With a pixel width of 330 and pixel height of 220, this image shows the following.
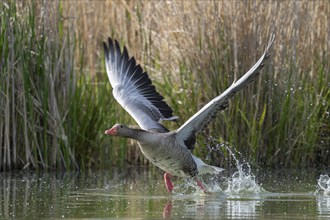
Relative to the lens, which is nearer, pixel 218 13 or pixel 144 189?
pixel 144 189

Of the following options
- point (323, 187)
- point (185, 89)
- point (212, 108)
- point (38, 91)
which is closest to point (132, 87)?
point (185, 89)

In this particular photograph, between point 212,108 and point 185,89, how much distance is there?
9.99ft

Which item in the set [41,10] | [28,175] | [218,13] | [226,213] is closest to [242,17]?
Answer: [218,13]

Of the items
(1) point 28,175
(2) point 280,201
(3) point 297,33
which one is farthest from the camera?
(3) point 297,33

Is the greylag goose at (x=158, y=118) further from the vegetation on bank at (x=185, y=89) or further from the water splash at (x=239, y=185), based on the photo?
the vegetation on bank at (x=185, y=89)

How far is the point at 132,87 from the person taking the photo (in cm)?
1134

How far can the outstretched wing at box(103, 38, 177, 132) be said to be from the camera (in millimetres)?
11047

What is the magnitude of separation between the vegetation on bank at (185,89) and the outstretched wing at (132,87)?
1191 millimetres

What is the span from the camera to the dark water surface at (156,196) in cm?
805

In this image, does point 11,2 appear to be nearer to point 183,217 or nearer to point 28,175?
point 28,175

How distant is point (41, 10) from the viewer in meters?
12.2

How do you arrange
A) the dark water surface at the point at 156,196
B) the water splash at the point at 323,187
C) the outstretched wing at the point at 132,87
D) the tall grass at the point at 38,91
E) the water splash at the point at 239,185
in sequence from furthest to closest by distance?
the tall grass at the point at 38,91 → the outstretched wing at the point at 132,87 → the water splash at the point at 239,185 → the water splash at the point at 323,187 → the dark water surface at the point at 156,196

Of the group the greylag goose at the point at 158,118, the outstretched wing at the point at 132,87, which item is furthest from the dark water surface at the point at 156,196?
the outstretched wing at the point at 132,87

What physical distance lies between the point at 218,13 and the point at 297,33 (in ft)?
3.97
